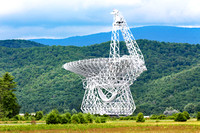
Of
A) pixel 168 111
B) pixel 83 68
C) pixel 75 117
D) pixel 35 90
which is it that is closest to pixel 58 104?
pixel 35 90

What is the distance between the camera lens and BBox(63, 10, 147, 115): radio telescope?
209 feet

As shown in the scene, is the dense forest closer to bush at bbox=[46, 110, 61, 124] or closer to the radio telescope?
the radio telescope

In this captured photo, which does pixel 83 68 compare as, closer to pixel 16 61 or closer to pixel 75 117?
pixel 75 117

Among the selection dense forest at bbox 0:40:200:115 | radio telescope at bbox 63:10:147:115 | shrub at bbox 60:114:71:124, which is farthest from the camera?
dense forest at bbox 0:40:200:115

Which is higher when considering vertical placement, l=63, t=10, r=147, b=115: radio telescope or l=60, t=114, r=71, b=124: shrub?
l=63, t=10, r=147, b=115: radio telescope

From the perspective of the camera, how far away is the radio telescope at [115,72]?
209 feet

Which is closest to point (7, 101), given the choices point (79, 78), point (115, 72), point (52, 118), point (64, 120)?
point (115, 72)

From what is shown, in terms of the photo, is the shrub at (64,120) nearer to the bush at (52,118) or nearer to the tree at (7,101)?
the bush at (52,118)

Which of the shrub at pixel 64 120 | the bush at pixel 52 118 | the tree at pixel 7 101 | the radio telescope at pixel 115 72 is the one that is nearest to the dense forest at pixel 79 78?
the radio telescope at pixel 115 72

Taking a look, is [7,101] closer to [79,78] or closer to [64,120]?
[64,120]

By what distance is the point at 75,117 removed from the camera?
49.0m

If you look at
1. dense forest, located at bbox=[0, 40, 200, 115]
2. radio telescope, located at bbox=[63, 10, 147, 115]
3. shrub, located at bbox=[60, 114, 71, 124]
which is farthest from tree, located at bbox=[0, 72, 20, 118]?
dense forest, located at bbox=[0, 40, 200, 115]

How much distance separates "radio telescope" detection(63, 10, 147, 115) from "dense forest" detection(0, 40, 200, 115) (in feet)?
78.8

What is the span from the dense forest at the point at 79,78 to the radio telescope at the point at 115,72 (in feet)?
78.8
